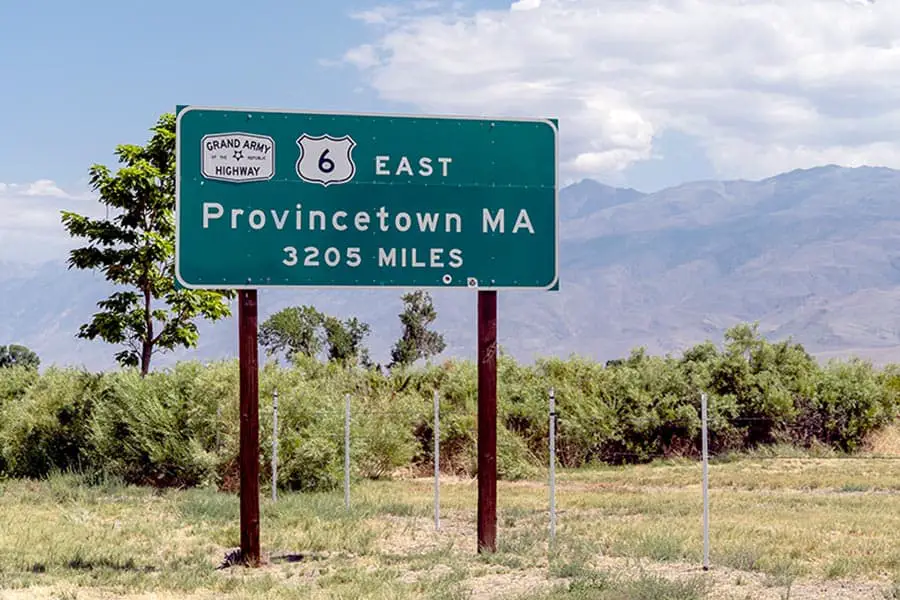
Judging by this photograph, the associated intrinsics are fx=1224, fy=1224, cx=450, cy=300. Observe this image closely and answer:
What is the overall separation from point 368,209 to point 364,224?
18cm

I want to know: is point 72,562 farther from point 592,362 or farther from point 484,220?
point 592,362

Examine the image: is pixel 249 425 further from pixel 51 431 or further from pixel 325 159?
pixel 51 431

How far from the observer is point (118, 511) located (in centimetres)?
1927

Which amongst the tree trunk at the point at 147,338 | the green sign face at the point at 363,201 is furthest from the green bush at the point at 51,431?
the green sign face at the point at 363,201

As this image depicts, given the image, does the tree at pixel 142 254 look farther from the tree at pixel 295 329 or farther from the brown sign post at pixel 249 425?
the tree at pixel 295 329

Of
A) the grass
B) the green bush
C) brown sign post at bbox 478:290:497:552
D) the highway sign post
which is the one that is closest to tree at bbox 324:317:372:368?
the green bush

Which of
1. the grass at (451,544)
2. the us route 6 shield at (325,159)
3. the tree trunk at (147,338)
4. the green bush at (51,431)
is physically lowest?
the grass at (451,544)

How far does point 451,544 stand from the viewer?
14.9m

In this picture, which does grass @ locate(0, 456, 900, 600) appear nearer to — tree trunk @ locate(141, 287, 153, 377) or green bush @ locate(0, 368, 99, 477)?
green bush @ locate(0, 368, 99, 477)

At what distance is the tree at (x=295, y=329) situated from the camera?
229ft

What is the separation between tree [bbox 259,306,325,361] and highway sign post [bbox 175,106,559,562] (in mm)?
53812

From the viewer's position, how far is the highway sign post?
1397cm

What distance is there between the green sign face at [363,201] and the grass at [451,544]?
128 inches

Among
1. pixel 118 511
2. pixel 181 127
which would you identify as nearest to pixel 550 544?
pixel 181 127
